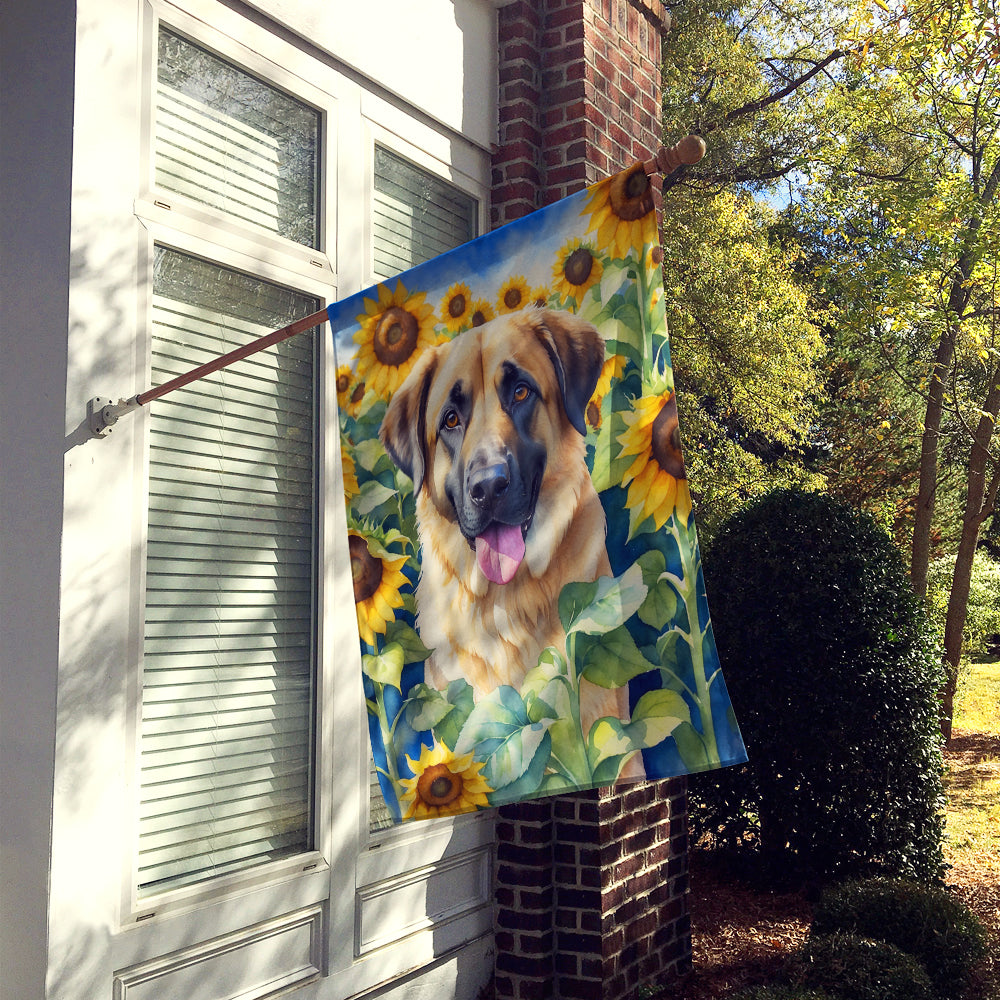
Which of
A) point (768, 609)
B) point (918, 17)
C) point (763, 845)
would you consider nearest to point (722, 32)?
point (918, 17)

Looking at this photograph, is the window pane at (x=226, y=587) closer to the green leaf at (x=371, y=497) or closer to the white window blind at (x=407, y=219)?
the white window blind at (x=407, y=219)

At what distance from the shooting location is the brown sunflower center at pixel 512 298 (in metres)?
2.50

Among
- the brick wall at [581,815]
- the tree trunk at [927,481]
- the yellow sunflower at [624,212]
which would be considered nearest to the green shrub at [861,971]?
the brick wall at [581,815]

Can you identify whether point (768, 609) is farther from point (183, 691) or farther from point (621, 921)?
point (183, 691)

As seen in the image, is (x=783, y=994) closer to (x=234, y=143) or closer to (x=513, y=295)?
(x=513, y=295)

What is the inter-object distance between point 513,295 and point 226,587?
1424mm

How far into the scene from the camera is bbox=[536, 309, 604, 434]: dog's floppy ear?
242 cm

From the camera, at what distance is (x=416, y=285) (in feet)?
8.55

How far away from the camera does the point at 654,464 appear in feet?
7.69

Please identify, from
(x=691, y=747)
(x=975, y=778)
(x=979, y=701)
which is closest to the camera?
A: (x=691, y=747)

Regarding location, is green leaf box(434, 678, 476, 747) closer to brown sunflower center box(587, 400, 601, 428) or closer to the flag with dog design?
the flag with dog design

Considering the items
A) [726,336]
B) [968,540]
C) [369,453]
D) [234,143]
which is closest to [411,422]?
[369,453]

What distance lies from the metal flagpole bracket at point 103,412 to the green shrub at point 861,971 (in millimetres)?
3382

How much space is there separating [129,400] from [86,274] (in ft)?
1.24
